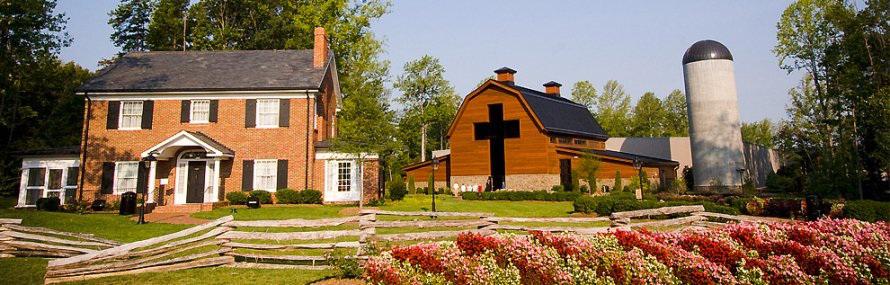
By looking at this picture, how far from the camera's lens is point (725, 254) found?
820 centimetres

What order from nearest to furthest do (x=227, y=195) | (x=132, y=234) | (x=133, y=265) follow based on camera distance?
(x=133, y=265) → (x=132, y=234) → (x=227, y=195)

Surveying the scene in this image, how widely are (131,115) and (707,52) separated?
36753 mm

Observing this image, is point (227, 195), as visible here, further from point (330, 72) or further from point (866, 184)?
point (866, 184)

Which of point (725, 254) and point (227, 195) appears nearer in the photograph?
point (725, 254)

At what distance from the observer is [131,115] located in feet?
79.6

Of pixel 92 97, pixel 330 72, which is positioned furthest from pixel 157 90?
pixel 330 72

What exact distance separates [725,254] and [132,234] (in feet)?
51.1

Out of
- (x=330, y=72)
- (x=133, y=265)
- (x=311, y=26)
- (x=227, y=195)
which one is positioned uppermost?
(x=311, y=26)

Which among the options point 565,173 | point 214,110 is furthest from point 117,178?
point 565,173

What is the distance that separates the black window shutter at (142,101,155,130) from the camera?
2406 cm

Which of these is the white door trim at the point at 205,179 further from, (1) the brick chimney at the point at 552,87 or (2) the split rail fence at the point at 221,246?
(1) the brick chimney at the point at 552,87

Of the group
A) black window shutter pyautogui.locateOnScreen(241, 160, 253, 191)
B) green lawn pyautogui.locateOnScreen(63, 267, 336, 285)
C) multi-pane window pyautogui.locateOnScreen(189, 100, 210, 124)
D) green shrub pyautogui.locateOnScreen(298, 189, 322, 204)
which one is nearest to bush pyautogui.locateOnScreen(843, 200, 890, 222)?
green lawn pyautogui.locateOnScreen(63, 267, 336, 285)

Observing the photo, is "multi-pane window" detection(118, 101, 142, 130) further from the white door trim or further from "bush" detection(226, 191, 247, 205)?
"bush" detection(226, 191, 247, 205)

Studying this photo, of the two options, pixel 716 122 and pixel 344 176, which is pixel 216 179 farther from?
pixel 716 122
